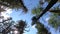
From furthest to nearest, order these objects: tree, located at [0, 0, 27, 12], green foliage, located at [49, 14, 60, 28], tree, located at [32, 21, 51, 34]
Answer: green foliage, located at [49, 14, 60, 28] < tree, located at [32, 21, 51, 34] < tree, located at [0, 0, 27, 12]

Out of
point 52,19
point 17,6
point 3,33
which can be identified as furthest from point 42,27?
point 3,33

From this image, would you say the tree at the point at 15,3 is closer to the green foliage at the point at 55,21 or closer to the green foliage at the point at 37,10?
the green foliage at the point at 37,10

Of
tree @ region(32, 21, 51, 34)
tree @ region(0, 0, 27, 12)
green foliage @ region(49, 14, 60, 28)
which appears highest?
tree @ region(0, 0, 27, 12)

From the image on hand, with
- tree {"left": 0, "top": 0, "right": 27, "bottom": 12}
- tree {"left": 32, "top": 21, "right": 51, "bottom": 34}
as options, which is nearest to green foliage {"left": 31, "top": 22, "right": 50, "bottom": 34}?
tree {"left": 32, "top": 21, "right": 51, "bottom": 34}

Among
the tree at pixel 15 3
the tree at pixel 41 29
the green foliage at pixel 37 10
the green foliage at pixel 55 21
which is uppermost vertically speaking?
the green foliage at pixel 37 10

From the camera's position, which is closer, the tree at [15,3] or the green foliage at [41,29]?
the tree at [15,3]

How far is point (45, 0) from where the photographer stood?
15.9 feet

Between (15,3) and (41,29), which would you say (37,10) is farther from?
(15,3)

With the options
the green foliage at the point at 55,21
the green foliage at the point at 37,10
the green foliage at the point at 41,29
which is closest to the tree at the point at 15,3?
the green foliage at the point at 37,10

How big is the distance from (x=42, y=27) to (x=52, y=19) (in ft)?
1.68

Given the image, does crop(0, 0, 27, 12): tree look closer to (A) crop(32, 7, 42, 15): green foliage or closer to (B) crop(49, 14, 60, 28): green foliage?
(A) crop(32, 7, 42, 15): green foliage

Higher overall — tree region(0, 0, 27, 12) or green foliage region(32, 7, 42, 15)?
green foliage region(32, 7, 42, 15)

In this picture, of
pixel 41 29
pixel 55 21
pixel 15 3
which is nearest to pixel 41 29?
pixel 41 29

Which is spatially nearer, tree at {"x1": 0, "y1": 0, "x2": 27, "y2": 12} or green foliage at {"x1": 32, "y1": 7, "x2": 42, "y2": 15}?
tree at {"x1": 0, "y1": 0, "x2": 27, "y2": 12}
